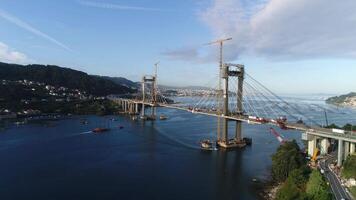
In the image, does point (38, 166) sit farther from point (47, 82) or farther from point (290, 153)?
point (47, 82)

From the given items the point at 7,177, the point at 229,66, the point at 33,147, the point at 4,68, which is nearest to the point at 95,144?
the point at 33,147

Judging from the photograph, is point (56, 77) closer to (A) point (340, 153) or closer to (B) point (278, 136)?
(B) point (278, 136)

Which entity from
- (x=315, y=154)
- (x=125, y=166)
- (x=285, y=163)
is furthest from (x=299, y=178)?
(x=125, y=166)

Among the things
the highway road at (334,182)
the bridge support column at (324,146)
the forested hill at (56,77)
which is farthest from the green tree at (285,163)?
the forested hill at (56,77)

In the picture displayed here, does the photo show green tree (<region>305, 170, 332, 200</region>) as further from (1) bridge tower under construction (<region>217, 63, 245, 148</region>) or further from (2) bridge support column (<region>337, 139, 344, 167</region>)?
(1) bridge tower under construction (<region>217, 63, 245, 148</region>)

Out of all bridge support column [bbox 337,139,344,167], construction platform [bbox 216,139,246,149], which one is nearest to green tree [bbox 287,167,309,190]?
bridge support column [bbox 337,139,344,167]

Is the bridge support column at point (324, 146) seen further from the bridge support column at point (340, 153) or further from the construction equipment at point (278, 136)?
the construction equipment at point (278, 136)
